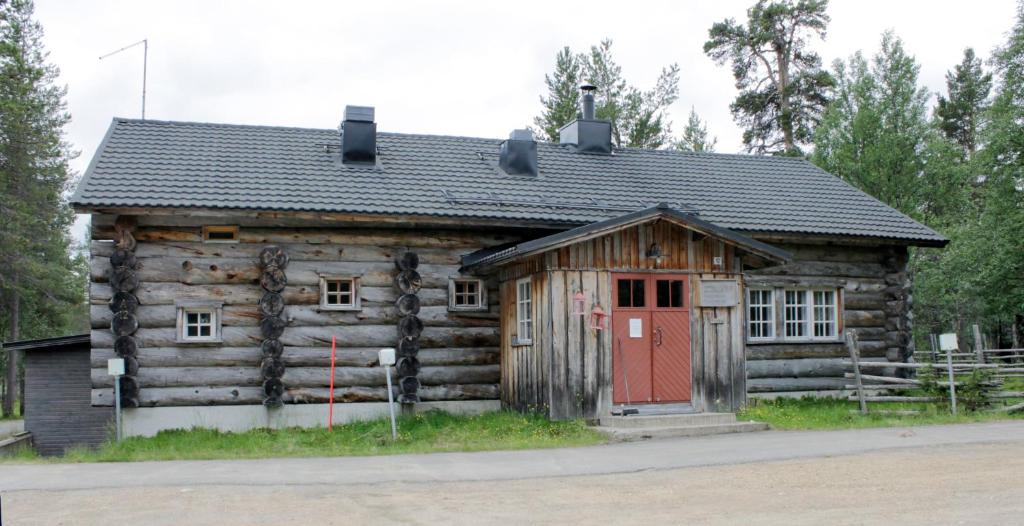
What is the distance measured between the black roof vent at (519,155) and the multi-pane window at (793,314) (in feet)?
17.2

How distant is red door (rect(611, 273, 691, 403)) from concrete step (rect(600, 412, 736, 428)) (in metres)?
0.53

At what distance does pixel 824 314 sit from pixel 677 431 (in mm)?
6778

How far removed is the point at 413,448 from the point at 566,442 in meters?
2.26

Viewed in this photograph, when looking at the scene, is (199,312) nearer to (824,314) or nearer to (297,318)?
(297,318)

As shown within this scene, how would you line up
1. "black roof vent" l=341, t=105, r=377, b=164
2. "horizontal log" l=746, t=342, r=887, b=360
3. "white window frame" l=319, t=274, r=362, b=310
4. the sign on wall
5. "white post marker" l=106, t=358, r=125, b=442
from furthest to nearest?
"horizontal log" l=746, t=342, r=887, b=360, "black roof vent" l=341, t=105, r=377, b=164, "white window frame" l=319, t=274, r=362, b=310, the sign on wall, "white post marker" l=106, t=358, r=125, b=442

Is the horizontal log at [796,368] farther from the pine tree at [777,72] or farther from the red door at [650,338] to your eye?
the pine tree at [777,72]

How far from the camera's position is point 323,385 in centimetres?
1666

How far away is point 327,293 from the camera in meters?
16.8

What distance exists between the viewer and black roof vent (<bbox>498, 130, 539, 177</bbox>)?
1984cm

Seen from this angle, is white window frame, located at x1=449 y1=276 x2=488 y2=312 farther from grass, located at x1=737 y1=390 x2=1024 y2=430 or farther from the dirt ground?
the dirt ground

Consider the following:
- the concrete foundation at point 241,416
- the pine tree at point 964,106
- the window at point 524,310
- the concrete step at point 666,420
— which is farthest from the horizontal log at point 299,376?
the pine tree at point 964,106

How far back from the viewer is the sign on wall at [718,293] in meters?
16.4

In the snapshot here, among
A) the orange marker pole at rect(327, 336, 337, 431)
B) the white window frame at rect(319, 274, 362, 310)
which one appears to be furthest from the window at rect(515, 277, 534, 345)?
the orange marker pole at rect(327, 336, 337, 431)

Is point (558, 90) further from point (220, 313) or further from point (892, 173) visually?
point (220, 313)
